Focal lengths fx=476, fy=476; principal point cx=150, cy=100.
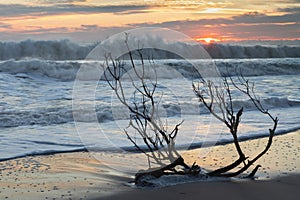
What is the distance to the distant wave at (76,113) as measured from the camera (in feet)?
31.5

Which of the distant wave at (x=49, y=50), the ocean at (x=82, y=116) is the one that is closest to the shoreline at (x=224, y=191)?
the ocean at (x=82, y=116)

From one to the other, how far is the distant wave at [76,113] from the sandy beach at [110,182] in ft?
10.3

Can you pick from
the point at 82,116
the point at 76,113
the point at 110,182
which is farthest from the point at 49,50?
the point at 110,182

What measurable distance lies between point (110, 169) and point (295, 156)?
254 centimetres

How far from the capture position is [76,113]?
10.8 metres

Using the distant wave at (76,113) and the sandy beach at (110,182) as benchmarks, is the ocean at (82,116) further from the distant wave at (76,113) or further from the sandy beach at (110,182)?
the sandy beach at (110,182)

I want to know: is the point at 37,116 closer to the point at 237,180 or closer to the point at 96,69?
the point at 237,180

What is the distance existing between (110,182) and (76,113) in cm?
577

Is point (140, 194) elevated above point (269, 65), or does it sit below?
above

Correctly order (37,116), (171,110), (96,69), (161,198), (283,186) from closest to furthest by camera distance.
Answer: (161,198), (283,186), (37,116), (171,110), (96,69)

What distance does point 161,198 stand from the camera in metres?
4.52

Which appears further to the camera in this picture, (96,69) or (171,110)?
(96,69)

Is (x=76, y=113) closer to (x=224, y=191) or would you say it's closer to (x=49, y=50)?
(x=224, y=191)

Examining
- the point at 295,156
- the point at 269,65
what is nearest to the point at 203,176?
the point at 295,156
